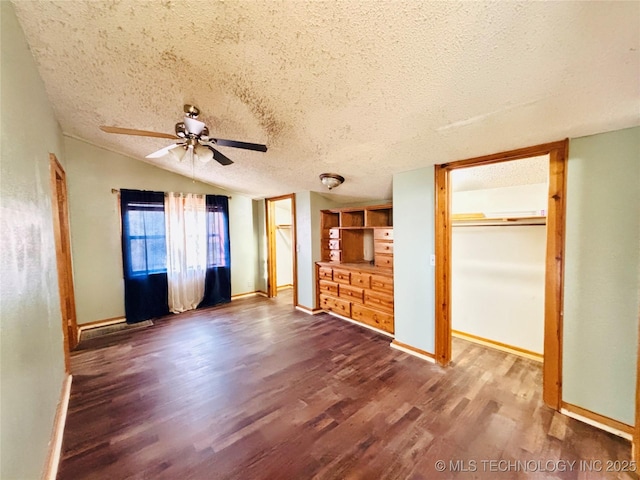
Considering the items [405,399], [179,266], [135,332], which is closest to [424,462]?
[405,399]

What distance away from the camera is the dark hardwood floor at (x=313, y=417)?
1.54 m

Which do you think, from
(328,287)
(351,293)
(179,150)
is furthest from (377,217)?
(179,150)

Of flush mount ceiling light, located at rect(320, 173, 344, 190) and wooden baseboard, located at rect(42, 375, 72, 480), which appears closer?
wooden baseboard, located at rect(42, 375, 72, 480)

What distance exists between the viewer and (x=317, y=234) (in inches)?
174

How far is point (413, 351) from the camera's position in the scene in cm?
288

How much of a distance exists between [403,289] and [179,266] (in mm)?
3773

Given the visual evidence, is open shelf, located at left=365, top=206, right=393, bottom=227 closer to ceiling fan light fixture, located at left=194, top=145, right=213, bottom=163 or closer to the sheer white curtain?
ceiling fan light fixture, located at left=194, top=145, right=213, bottom=163

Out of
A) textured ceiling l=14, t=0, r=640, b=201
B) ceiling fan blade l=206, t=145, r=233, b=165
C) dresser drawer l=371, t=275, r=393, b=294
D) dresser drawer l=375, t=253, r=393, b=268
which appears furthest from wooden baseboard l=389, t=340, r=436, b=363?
ceiling fan blade l=206, t=145, r=233, b=165

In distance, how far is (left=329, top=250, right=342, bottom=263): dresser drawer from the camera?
4.28m

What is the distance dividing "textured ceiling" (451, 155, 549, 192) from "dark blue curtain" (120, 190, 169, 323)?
447 cm

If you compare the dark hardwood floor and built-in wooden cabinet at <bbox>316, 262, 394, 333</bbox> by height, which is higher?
built-in wooden cabinet at <bbox>316, 262, 394, 333</bbox>

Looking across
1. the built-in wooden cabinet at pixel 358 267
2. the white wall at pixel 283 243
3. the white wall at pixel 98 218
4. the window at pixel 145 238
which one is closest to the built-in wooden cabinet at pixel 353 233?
the built-in wooden cabinet at pixel 358 267

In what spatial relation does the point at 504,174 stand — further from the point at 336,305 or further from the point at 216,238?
the point at 216,238

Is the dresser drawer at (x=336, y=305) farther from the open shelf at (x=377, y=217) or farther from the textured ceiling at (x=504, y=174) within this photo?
the textured ceiling at (x=504, y=174)
